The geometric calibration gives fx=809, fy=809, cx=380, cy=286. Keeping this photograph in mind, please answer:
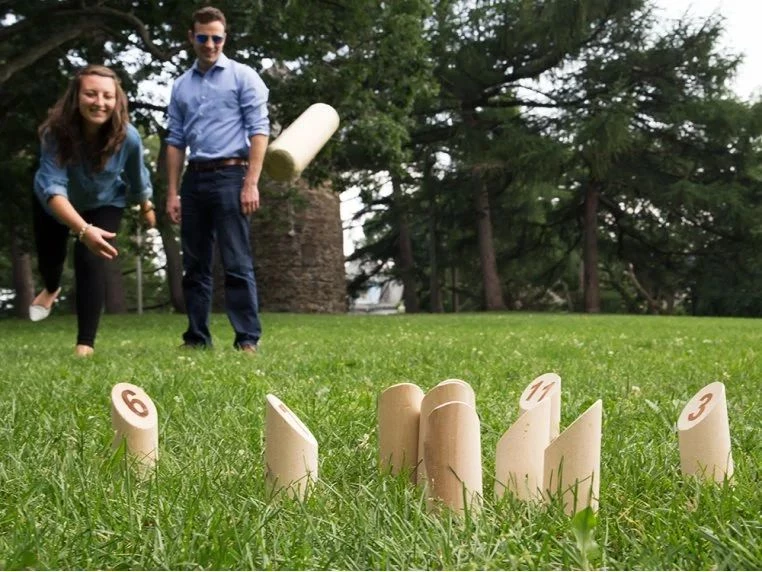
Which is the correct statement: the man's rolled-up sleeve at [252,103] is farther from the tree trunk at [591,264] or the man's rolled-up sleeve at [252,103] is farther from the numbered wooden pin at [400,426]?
the tree trunk at [591,264]

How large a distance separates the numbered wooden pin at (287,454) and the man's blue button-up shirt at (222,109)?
368 centimetres

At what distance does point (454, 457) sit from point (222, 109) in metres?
4.02

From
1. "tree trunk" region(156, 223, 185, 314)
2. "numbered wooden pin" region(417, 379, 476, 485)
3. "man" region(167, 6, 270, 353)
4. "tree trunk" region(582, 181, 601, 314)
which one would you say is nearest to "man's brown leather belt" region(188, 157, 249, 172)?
"man" region(167, 6, 270, 353)

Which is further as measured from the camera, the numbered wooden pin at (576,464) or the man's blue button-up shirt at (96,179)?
the man's blue button-up shirt at (96,179)

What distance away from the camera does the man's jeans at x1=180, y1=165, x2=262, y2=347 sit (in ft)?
16.6

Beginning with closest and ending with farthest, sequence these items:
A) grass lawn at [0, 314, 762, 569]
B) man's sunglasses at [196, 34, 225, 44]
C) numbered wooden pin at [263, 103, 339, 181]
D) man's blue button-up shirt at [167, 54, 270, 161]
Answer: grass lawn at [0, 314, 762, 569]
numbered wooden pin at [263, 103, 339, 181]
man's sunglasses at [196, 34, 225, 44]
man's blue button-up shirt at [167, 54, 270, 161]

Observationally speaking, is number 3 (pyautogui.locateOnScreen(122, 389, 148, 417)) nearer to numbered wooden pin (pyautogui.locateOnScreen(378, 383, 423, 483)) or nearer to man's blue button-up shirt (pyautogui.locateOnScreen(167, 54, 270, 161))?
numbered wooden pin (pyautogui.locateOnScreen(378, 383, 423, 483))

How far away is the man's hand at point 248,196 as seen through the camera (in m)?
4.96

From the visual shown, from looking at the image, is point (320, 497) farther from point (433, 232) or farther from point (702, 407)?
point (433, 232)

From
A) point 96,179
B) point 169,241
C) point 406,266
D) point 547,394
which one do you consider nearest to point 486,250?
point 406,266

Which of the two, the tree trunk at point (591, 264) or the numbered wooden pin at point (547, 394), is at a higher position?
the numbered wooden pin at point (547, 394)

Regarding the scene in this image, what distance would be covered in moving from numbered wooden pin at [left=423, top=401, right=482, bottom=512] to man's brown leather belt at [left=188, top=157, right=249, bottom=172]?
3.92 metres

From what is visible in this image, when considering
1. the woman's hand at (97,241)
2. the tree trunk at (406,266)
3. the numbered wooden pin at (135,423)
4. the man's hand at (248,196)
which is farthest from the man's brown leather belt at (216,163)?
the tree trunk at (406,266)

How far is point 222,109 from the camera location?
16.4 feet
